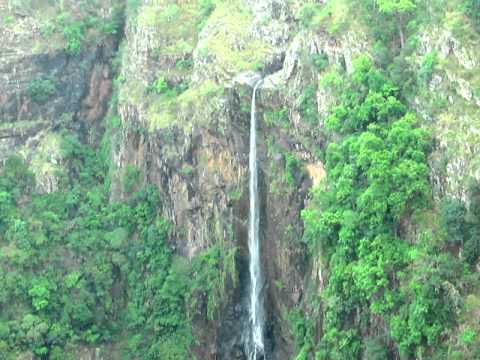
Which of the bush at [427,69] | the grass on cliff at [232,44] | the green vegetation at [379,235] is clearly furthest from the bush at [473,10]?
the grass on cliff at [232,44]

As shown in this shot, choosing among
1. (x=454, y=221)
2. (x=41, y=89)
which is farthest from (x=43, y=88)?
(x=454, y=221)

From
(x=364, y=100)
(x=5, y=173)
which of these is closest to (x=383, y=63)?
(x=364, y=100)

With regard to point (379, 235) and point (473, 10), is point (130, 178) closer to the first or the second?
point (379, 235)

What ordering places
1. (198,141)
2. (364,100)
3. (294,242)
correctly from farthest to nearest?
1. (198,141)
2. (294,242)
3. (364,100)

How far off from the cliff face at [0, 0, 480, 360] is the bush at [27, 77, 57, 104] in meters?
0.05

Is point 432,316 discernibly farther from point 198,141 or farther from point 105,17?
point 105,17

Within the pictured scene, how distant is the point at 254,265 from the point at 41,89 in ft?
42.2

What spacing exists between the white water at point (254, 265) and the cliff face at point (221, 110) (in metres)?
0.31

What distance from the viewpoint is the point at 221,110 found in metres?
41.1

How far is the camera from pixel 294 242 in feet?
128

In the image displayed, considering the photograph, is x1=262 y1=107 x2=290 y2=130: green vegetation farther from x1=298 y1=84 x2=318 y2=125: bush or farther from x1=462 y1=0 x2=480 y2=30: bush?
x1=462 y1=0 x2=480 y2=30: bush

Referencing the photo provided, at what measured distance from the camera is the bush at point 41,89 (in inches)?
1802

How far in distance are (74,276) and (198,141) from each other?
24.7 ft

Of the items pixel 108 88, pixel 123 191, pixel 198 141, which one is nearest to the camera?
pixel 198 141
